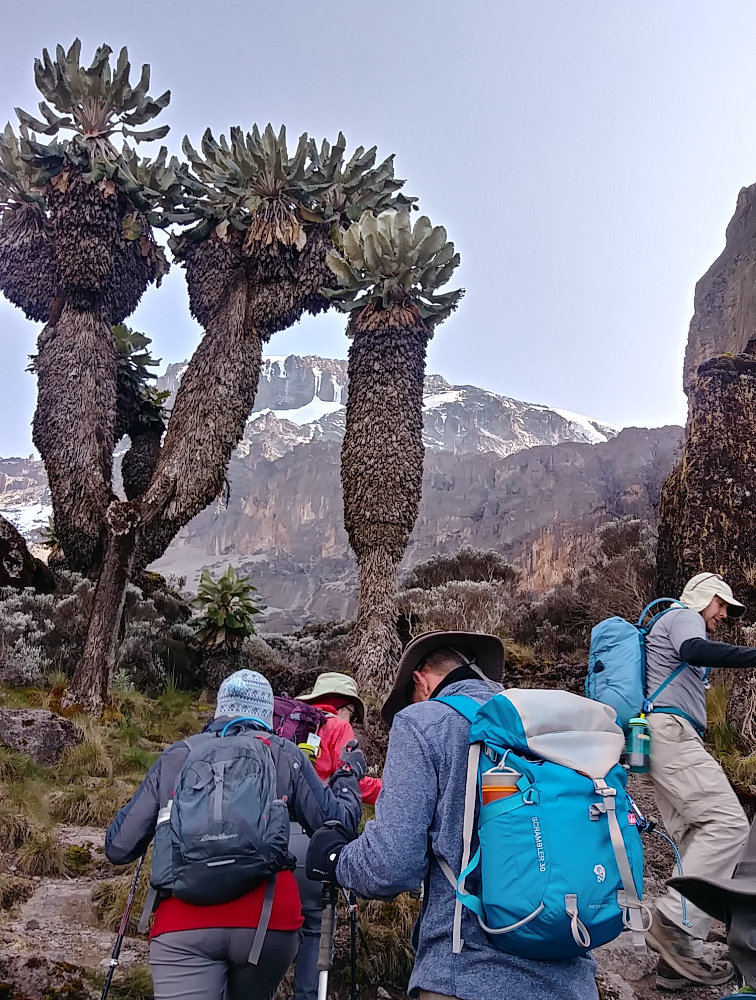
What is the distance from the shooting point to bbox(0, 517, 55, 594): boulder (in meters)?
12.5

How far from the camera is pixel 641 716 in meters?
3.70

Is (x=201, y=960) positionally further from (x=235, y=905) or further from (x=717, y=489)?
(x=717, y=489)

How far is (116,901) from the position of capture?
443 centimetres

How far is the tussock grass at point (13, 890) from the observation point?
4301 mm

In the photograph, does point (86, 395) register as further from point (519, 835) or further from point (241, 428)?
point (519, 835)

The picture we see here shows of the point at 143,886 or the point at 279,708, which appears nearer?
the point at 279,708

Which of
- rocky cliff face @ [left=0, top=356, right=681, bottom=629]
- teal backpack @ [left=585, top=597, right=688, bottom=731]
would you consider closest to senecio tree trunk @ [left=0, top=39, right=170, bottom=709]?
rocky cliff face @ [left=0, top=356, right=681, bottom=629]

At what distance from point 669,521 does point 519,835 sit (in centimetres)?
871

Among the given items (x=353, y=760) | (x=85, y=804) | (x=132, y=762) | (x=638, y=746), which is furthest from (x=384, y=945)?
(x=132, y=762)

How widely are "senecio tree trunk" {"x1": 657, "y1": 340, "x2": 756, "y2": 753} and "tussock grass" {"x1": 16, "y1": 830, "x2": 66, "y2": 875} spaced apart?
671cm

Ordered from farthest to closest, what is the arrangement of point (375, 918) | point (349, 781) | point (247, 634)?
point (247, 634) → point (375, 918) → point (349, 781)

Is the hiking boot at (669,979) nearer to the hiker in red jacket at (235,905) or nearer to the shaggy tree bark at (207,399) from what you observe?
the hiker in red jacket at (235,905)

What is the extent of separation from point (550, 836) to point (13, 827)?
512 centimetres

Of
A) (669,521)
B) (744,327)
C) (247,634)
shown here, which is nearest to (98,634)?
(247,634)
